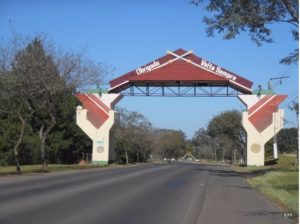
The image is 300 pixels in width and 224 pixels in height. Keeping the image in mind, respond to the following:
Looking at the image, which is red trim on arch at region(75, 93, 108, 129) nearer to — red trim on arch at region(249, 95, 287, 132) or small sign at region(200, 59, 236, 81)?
small sign at region(200, 59, 236, 81)

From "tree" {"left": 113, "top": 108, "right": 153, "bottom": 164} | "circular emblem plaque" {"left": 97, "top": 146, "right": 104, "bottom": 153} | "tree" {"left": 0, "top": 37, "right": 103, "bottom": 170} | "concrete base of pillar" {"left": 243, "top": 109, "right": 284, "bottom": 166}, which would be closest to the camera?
"tree" {"left": 0, "top": 37, "right": 103, "bottom": 170}

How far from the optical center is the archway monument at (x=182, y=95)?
6731cm

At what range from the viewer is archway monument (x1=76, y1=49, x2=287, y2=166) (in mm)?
67312

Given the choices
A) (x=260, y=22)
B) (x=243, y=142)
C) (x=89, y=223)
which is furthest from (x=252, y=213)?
(x=243, y=142)

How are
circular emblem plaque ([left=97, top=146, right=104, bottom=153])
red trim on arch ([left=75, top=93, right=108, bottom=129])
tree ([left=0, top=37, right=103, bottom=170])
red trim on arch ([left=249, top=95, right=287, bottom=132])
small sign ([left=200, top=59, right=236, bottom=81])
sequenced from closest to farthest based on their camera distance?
tree ([left=0, top=37, right=103, bottom=170]), small sign ([left=200, top=59, right=236, bottom=81]), red trim on arch ([left=249, top=95, right=287, bottom=132]), circular emblem plaque ([left=97, top=146, right=104, bottom=153]), red trim on arch ([left=75, top=93, right=108, bottom=129])

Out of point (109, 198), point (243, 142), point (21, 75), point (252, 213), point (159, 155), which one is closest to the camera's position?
point (252, 213)

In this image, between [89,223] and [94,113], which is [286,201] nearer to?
[89,223]

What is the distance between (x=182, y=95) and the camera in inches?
2758

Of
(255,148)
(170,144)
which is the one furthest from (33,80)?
(170,144)

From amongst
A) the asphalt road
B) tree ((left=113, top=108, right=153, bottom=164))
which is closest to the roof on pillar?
tree ((left=113, top=108, right=153, bottom=164))

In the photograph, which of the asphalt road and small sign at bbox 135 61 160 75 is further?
small sign at bbox 135 61 160 75

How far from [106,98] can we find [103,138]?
4799 millimetres

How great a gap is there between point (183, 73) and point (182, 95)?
3.70m

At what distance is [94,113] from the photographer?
6994 cm
